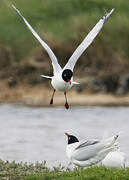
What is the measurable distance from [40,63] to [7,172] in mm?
17423

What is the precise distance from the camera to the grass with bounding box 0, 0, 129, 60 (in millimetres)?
29828

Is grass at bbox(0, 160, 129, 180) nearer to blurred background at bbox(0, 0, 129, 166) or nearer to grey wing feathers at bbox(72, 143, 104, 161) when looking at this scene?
grey wing feathers at bbox(72, 143, 104, 161)

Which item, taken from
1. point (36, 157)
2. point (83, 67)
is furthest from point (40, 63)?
point (36, 157)

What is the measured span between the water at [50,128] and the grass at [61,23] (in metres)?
3.62

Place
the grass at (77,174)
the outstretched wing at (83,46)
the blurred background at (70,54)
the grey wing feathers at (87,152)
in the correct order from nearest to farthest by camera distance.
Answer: the grass at (77,174)
the grey wing feathers at (87,152)
the outstretched wing at (83,46)
the blurred background at (70,54)

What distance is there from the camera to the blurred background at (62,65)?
2481 cm

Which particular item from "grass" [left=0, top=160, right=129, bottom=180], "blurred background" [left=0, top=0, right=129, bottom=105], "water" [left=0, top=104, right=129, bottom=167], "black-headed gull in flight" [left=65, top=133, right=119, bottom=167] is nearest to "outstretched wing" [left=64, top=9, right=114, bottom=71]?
"black-headed gull in flight" [left=65, top=133, right=119, bottom=167]

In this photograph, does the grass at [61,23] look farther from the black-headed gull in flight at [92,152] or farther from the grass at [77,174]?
the grass at [77,174]

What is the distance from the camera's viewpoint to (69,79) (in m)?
13.1

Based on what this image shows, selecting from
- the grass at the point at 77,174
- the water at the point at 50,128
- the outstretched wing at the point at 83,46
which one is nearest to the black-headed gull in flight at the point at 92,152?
the grass at the point at 77,174

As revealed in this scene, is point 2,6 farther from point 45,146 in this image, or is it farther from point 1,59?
point 45,146

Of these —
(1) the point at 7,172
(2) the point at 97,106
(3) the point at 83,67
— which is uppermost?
(3) the point at 83,67

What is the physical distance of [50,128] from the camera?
76.2ft

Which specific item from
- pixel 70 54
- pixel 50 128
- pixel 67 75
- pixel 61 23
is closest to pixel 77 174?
pixel 67 75
